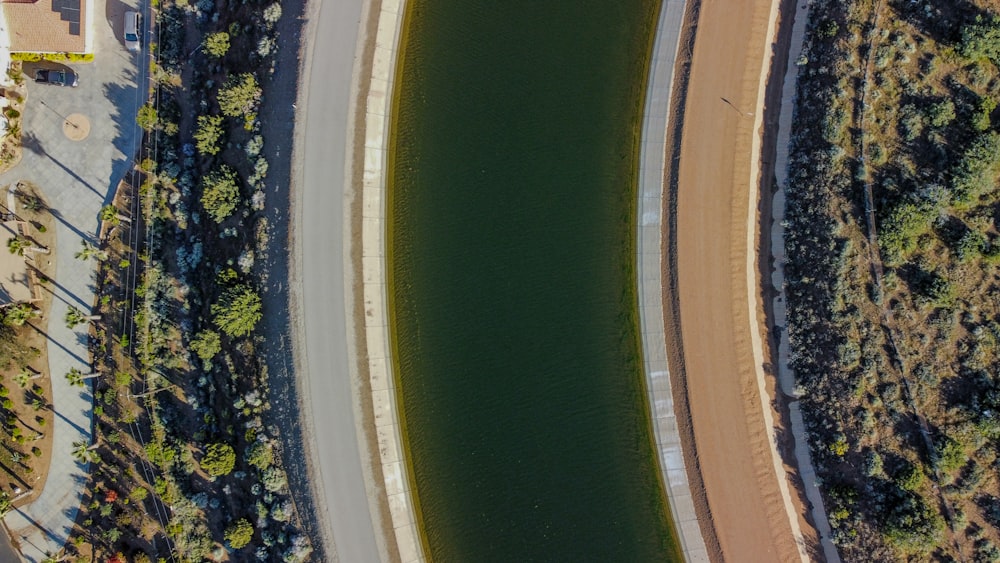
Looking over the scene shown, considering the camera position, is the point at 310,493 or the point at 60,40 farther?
the point at 60,40

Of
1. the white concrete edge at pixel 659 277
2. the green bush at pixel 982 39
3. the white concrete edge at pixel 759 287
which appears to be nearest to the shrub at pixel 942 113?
the green bush at pixel 982 39

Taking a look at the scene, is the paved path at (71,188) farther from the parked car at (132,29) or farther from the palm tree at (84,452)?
the parked car at (132,29)

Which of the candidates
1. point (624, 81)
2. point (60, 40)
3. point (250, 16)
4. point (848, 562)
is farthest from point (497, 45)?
point (848, 562)

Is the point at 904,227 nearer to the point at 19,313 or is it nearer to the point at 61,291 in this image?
the point at 61,291

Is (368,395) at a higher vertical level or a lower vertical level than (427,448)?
higher

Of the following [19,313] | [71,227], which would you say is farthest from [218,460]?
[71,227]

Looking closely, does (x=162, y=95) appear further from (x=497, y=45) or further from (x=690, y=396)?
(x=690, y=396)

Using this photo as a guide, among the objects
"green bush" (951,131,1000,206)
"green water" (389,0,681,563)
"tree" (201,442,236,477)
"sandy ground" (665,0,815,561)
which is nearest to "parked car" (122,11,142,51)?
"green water" (389,0,681,563)

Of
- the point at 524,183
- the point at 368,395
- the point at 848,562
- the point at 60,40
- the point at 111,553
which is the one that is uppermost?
the point at 60,40

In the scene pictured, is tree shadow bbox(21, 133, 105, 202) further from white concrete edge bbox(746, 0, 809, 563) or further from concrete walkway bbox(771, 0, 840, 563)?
concrete walkway bbox(771, 0, 840, 563)
